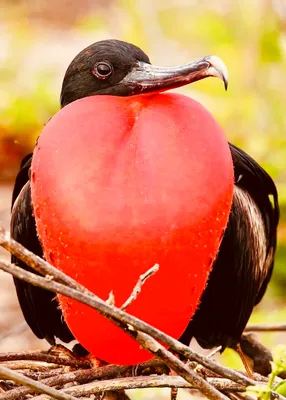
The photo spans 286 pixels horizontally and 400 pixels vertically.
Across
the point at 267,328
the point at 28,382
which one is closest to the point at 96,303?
the point at 28,382

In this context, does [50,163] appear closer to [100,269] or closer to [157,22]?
[100,269]

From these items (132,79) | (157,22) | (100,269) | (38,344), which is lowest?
(38,344)

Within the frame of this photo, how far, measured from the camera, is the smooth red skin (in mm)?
1529

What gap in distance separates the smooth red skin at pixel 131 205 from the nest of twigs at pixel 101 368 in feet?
0.22

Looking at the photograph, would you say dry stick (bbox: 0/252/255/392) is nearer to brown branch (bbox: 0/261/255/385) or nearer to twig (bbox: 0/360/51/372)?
brown branch (bbox: 0/261/255/385)

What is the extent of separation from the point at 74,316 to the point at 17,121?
163 inches

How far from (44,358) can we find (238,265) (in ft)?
1.51

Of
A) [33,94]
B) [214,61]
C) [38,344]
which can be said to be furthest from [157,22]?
[214,61]

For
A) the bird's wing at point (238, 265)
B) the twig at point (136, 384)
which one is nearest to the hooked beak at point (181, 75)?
the bird's wing at point (238, 265)

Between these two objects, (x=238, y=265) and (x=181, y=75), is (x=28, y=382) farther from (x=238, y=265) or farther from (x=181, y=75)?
(x=238, y=265)

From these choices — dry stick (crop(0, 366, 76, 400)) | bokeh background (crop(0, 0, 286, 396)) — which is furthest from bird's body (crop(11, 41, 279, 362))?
bokeh background (crop(0, 0, 286, 396))

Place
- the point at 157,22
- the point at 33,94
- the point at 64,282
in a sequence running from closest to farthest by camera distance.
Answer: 1. the point at 64,282
2. the point at 33,94
3. the point at 157,22

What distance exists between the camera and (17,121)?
5711mm

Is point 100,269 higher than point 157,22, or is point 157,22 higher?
point 157,22
